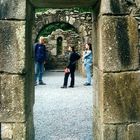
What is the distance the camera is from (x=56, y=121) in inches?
368

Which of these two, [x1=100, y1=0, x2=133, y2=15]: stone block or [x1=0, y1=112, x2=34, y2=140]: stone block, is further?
[x1=0, y1=112, x2=34, y2=140]: stone block

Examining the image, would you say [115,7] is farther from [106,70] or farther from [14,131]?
[14,131]

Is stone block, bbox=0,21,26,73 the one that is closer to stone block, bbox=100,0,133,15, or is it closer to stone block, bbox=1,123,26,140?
stone block, bbox=1,123,26,140

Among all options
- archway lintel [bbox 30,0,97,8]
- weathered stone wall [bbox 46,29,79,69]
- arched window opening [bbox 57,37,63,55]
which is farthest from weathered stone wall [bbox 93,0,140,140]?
arched window opening [bbox 57,37,63,55]

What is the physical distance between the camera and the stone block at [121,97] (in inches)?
232

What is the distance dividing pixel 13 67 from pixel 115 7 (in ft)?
5.09

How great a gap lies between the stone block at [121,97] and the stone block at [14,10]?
1.35 metres

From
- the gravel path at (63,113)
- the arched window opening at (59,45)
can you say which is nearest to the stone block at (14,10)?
the gravel path at (63,113)

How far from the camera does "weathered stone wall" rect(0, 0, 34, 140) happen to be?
19.2 feet

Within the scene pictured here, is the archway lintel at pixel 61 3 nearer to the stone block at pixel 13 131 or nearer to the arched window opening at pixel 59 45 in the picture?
the stone block at pixel 13 131

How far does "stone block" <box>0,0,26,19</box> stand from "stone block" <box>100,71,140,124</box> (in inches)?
53.3

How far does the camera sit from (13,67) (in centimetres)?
586

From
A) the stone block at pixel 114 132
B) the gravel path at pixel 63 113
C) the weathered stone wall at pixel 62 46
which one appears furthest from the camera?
the weathered stone wall at pixel 62 46

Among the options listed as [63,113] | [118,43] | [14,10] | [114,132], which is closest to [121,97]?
[114,132]
